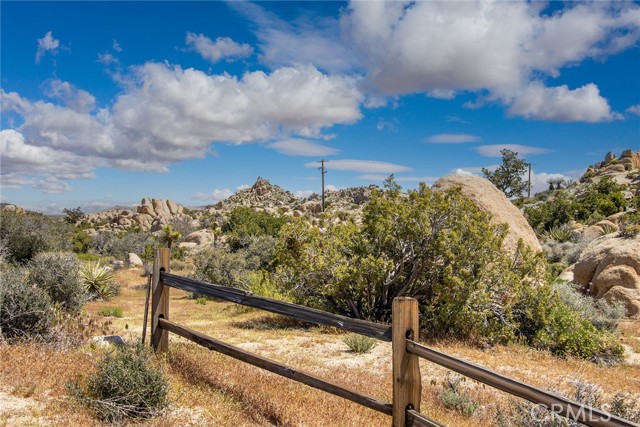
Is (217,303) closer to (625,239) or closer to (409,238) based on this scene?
(409,238)

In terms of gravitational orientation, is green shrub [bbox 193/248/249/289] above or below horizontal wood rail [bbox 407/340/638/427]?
below

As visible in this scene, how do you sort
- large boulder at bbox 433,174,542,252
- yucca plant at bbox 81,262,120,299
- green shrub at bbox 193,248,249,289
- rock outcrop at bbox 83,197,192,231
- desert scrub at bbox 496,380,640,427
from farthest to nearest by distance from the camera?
rock outcrop at bbox 83,197,192,231, green shrub at bbox 193,248,249,289, yucca plant at bbox 81,262,120,299, large boulder at bbox 433,174,542,252, desert scrub at bbox 496,380,640,427

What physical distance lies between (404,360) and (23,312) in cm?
624

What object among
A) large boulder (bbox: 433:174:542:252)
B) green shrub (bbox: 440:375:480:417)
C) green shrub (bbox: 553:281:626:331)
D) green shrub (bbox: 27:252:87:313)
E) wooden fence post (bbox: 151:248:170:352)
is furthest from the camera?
large boulder (bbox: 433:174:542:252)

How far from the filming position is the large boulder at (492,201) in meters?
16.4

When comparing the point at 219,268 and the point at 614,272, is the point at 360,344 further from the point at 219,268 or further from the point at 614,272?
the point at 219,268

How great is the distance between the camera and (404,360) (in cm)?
390

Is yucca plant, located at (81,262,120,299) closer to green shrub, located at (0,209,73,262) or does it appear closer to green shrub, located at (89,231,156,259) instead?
green shrub, located at (0,209,73,262)

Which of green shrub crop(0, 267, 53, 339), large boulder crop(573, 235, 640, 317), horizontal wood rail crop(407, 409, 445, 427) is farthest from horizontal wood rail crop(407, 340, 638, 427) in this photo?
large boulder crop(573, 235, 640, 317)

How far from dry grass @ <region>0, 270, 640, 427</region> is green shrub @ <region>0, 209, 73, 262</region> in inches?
627

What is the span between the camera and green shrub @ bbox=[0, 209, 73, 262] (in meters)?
23.2

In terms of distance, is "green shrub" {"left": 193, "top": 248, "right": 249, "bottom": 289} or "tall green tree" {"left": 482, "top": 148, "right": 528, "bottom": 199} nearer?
"green shrub" {"left": 193, "top": 248, "right": 249, "bottom": 289}

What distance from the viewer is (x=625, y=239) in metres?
16.3

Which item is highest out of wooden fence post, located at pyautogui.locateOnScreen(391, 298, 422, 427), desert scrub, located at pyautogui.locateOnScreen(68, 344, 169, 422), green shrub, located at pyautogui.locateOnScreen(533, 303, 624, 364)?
wooden fence post, located at pyautogui.locateOnScreen(391, 298, 422, 427)
